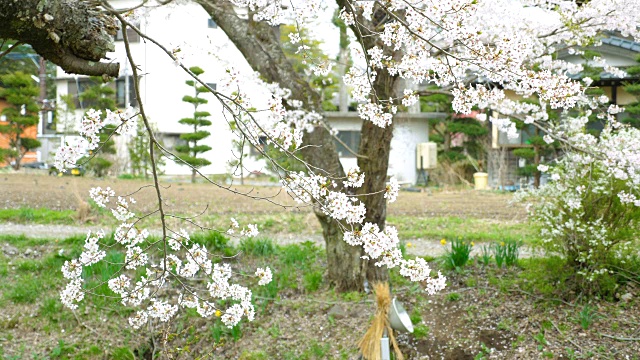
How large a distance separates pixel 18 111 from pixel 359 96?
56.8 feet

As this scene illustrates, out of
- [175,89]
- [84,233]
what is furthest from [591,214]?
[175,89]

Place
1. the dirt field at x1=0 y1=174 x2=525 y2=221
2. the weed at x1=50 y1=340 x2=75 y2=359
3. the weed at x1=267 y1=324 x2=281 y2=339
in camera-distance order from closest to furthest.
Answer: the weed at x1=267 y1=324 x2=281 y2=339, the weed at x1=50 y1=340 x2=75 y2=359, the dirt field at x1=0 y1=174 x2=525 y2=221

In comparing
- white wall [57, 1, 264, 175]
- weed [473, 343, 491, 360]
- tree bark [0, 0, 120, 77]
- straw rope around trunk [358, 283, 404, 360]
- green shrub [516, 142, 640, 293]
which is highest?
white wall [57, 1, 264, 175]

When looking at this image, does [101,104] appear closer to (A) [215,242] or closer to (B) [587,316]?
(A) [215,242]


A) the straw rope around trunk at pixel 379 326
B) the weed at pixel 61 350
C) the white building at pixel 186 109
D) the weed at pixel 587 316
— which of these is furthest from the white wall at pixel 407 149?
the straw rope around trunk at pixel 379 326

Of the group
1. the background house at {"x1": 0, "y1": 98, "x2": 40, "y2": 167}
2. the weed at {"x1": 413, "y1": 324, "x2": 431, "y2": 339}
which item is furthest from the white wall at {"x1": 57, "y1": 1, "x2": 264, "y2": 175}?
the weed at {"x1": 413, "y1": 324, "x2": 431, "y2": 339}

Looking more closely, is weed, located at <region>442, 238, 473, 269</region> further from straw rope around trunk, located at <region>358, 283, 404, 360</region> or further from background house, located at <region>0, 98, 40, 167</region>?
background house, located at <region>0, 98, 40, 167</region>

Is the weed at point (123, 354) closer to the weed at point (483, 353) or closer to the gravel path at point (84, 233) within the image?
the gravel path at point (84, 233)

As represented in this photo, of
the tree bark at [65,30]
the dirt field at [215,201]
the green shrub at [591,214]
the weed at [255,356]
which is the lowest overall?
the weed at [255,356]

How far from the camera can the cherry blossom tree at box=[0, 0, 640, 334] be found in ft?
9.52

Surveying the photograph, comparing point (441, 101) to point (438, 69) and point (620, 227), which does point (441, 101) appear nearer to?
point (620, 227)

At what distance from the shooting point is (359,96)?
3.79 meters

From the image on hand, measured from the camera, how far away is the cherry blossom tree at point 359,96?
2.90 metres

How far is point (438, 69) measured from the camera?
11.5 ft
